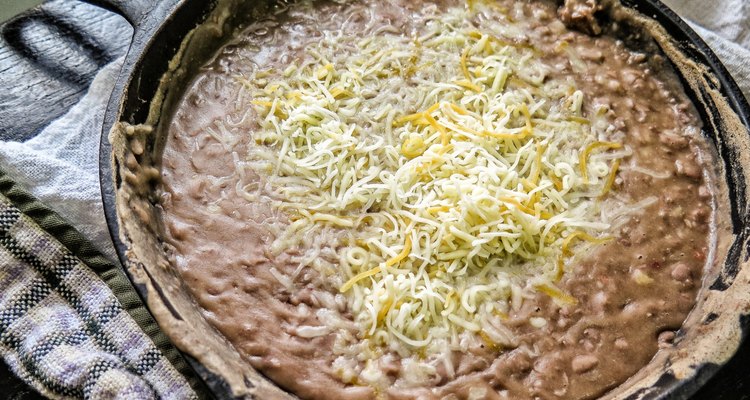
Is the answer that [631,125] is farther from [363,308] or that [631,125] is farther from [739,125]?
[363,308]

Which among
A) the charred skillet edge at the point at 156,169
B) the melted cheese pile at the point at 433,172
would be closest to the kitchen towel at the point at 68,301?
the charred skillet edge at the point at 156,169

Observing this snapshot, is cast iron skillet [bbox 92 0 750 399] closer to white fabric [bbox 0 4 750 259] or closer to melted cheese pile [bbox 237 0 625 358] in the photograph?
melted cheese pile [bbox 237 0 625 358]

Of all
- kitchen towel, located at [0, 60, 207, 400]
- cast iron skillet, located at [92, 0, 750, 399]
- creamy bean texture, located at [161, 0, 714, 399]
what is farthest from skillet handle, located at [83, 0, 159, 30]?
kitchen towel, located at [0, 60, 207, 400]

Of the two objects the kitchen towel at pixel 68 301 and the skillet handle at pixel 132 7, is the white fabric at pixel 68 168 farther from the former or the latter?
the skillet handle at pixel 132 7

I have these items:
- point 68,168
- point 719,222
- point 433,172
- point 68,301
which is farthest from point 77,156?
point 719,222

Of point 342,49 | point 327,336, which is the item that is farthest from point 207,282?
point 342,49

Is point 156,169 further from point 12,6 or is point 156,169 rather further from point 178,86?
point 12,6
